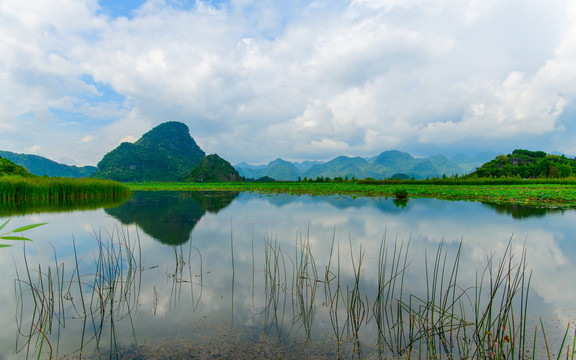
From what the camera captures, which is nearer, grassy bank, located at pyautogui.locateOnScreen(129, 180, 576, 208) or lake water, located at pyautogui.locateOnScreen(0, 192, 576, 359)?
lake water, located at pyautogui.locateOnScreen(0, 192, 576, 359)

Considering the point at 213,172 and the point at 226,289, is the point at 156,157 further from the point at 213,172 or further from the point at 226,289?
the point at 226,289

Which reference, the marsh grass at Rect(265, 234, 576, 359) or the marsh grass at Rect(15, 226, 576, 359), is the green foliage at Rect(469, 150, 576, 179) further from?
the marsh grass at Rect(15, 226, 576, 359)

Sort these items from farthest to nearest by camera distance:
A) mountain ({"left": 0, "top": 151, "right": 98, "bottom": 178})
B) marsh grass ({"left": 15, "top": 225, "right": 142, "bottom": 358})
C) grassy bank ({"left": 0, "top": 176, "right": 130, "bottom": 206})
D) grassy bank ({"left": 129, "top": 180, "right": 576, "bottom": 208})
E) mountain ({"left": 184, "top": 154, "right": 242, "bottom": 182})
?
mountain ({"left": 0, "top": 151, "right": 98, "bottom": 178}) → mountain ({"left": 184, "top": 154, "right": 242, "bottom": 182}) → grassy bank ({"left": 129, "top": 180, "right": 576, "bottom": 208}) → grassy bank ({"left": 0, "top": 176, "right": 130, "bottom": 206}) → marsh grass ({"left": 15, "top": 225, "right": 142, "bottom": 358})

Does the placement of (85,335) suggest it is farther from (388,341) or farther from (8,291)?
(388,341)

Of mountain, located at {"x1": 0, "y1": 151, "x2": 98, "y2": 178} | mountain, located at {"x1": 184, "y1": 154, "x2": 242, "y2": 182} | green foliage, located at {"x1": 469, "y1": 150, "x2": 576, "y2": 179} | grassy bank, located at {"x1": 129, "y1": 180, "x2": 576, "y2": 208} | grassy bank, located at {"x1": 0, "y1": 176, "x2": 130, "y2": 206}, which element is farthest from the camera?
mountain, located at {"x1": 0, "y1": 151, "x2": 98, "y2": 178}

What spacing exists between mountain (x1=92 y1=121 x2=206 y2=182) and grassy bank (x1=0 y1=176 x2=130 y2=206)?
92.1 m

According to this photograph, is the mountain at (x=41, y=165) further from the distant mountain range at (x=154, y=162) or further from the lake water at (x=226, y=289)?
the lake water at (x=226, y=289)

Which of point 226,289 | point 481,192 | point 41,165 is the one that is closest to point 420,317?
point 226,289

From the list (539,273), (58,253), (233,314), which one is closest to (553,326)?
(539,273)

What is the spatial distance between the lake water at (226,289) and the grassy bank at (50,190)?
12741mm

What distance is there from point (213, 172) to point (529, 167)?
89617 mm

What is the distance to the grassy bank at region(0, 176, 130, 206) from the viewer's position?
57.8ft

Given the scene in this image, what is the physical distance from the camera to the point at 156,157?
443 ft

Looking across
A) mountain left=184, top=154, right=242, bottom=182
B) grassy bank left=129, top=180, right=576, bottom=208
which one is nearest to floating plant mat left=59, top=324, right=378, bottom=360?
grassy bank left=129, top=180, right=576, bottom=208
